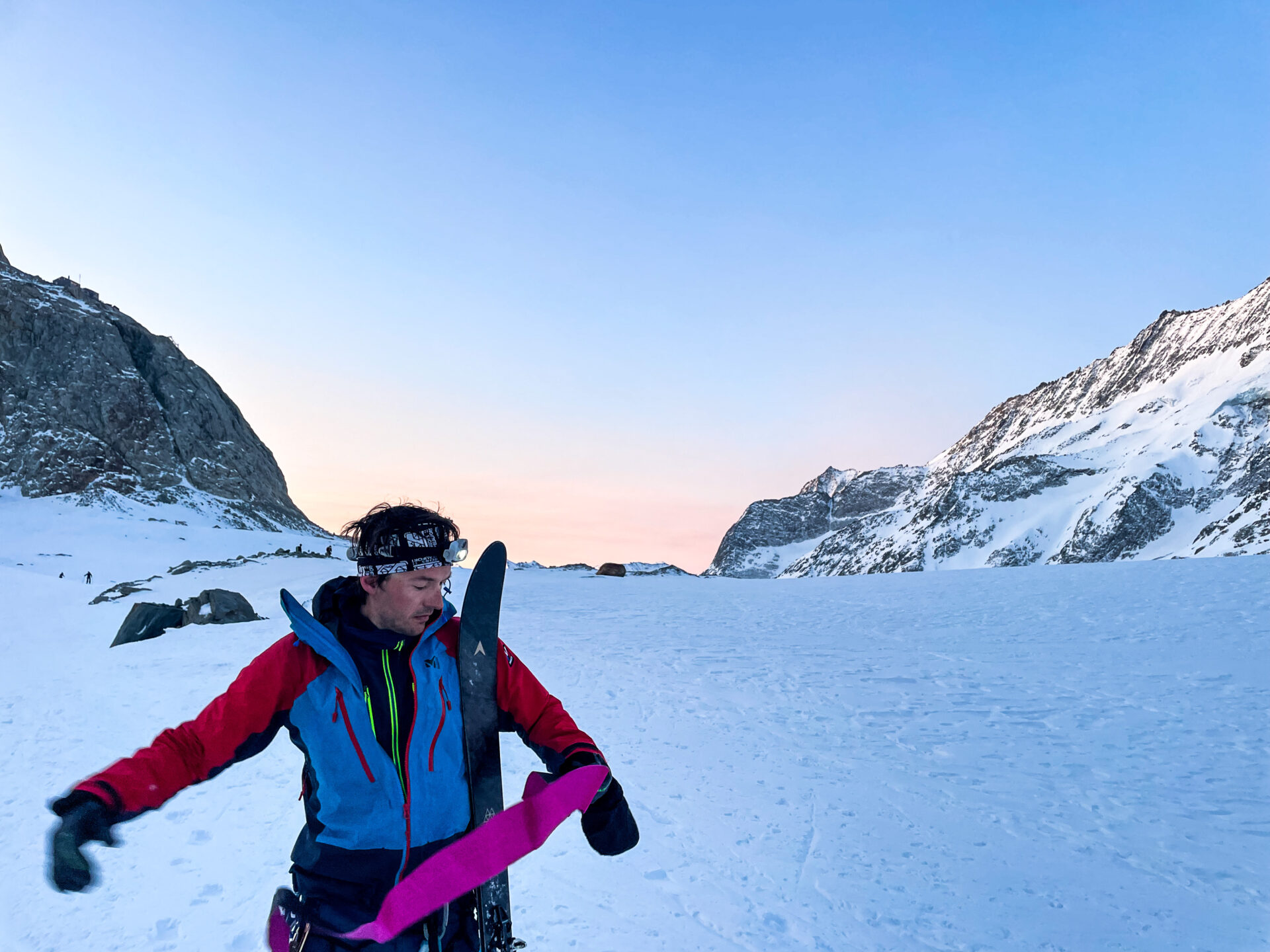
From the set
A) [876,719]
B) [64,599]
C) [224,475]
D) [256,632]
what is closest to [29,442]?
[224,475]

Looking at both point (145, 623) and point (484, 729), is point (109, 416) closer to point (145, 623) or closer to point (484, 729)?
point (145, 623)

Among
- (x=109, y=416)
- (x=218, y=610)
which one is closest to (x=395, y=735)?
(x=218, y=610)

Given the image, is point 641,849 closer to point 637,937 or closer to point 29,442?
point 637,937

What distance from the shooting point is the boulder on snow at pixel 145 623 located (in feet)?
50.0

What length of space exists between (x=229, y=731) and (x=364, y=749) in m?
0.44

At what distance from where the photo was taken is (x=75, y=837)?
199cm

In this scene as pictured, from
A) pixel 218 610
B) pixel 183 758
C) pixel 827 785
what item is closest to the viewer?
pixel 183 758

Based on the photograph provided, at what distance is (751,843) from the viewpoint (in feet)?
18.2

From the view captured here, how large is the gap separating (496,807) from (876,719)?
7.29 m

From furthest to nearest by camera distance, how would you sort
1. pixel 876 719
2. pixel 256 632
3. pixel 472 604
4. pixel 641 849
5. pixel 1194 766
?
pixel 256 632 → pixel 876 719 → pixel 1194 766 → pixel 641 849 → pixel 472 604

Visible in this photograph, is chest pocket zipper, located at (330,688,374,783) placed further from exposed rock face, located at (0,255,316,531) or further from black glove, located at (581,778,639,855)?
exposed rock face, located at (0,255,316,531)

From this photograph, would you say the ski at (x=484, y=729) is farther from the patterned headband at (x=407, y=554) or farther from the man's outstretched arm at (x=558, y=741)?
the patterned headband at (x=407, y=554)

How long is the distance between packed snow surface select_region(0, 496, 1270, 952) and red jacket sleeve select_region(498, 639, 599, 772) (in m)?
2.20

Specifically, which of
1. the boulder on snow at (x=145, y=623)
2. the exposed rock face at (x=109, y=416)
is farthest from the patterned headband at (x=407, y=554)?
the exposed rock face at (x=109, y=416)
